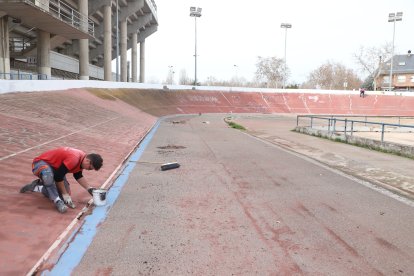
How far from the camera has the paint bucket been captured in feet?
20.3

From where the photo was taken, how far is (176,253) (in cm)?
451

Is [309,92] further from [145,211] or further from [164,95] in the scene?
[145,211]

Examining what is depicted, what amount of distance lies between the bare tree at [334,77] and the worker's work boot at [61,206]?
124 metres

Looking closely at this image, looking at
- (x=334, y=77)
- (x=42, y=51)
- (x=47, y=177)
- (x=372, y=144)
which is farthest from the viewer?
(x=334, y=77)

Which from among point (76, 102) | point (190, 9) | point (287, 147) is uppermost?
point (190, 9)

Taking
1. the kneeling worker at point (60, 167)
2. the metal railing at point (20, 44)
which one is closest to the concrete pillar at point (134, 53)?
the metal railing at point (20, 44)

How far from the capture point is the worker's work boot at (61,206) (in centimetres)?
562

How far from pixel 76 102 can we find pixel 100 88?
12.4 metres

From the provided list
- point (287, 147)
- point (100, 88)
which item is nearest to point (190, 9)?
point (100, 88)

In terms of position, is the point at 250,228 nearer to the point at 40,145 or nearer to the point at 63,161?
the point at 63,161

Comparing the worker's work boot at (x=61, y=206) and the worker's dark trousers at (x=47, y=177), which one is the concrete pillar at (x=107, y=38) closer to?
the worker's dark trousers at (x=47, y=177)

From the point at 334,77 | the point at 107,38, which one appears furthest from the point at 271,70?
the point at 107,38

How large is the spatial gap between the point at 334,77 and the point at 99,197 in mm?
128446

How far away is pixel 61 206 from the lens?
563 centimetres
